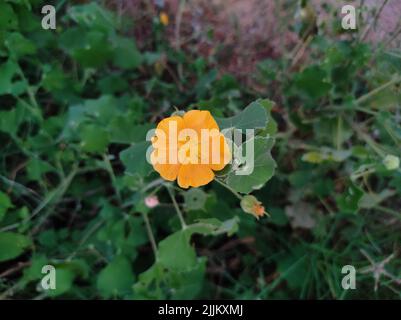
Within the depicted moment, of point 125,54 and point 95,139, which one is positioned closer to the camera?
point 95,139

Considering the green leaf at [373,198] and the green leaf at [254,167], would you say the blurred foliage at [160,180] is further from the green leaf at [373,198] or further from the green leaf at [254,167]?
the green leaf at [254,167]

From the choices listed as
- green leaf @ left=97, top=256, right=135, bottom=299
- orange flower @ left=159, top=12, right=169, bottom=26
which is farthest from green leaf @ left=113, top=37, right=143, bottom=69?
green leaf @ left=97, top=256, right=135, bottom=299

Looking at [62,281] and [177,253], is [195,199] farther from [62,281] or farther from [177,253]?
[62,281]

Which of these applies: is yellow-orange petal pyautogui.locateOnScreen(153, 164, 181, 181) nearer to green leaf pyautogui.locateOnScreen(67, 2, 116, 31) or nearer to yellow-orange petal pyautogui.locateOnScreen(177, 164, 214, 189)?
yellow-orange petal pyautogui.locateOnScreen(177, 164, 214, 189)

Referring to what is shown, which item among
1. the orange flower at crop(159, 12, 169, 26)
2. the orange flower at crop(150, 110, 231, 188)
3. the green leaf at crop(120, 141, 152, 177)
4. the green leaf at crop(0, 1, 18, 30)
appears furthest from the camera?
the orange flower at crop(159, 12, 169, 26)

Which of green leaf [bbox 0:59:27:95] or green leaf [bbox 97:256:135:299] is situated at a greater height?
green leaf [bbox 0:59:27:95]

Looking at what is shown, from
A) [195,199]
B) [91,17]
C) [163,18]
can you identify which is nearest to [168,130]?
[195,199]
